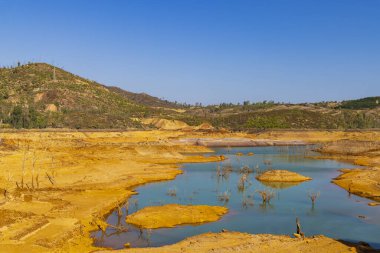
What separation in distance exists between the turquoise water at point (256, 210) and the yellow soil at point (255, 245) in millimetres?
1907

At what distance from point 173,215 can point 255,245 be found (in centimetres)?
892

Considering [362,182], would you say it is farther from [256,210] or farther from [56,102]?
[56,102]

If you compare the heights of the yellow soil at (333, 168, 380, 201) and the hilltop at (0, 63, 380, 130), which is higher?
the hilltop at (0, 63, 380, 130)

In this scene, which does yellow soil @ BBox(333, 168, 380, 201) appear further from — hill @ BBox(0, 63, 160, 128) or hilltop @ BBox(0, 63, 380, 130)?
hill @ BBox(0, 63, 160, 128)

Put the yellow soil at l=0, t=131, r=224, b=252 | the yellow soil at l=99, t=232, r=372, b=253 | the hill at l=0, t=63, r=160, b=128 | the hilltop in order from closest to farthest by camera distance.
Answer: the yellow soil at l=99, t=232, r=372, b=253 < the yellow soil at l=0, t=131, r=224, b=252 < the hill at l=0, t=63, r=160, b=128 < the hilltop

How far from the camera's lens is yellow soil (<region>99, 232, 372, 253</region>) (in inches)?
831

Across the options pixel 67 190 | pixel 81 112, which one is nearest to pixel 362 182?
pixel 67 190

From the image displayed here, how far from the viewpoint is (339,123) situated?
499ft

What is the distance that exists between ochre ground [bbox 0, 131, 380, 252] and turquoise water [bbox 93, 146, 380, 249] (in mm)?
1616

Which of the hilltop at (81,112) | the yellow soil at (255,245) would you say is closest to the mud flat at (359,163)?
the yellow soil at (255,245)

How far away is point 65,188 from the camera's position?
126 feet

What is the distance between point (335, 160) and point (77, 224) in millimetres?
55147

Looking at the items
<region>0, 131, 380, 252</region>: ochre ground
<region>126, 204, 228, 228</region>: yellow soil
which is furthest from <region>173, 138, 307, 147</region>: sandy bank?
<region>126, 204, 228, 228</region>: yellow soil

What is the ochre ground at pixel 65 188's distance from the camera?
23078 mm
